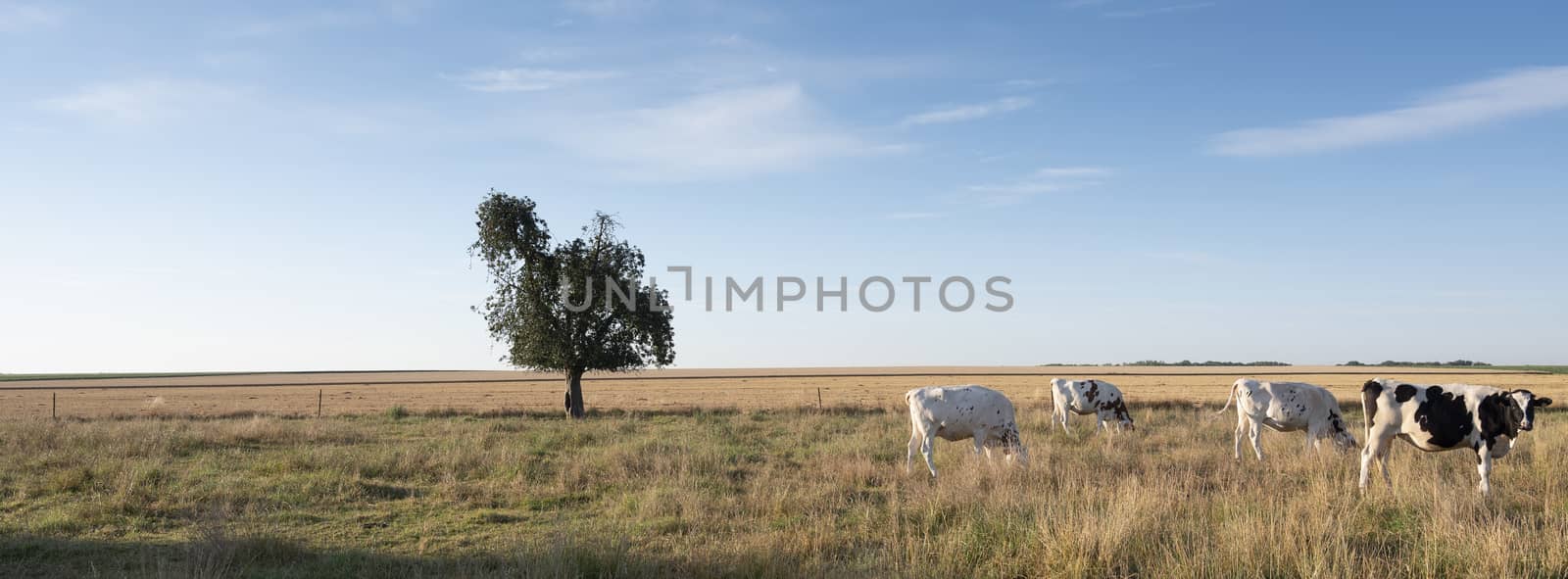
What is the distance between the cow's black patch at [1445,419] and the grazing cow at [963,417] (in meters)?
5.25

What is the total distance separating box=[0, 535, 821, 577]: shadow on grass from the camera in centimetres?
720

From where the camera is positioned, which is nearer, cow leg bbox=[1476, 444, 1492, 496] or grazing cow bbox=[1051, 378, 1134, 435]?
cow leg bbox=[1476, 444, 1492, 496]

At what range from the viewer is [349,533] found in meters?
9.86

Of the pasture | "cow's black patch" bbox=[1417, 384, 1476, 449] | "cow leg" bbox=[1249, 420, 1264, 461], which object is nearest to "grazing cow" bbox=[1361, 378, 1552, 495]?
"cow's black patch" bbox=[1417, 384, 1476, 449]

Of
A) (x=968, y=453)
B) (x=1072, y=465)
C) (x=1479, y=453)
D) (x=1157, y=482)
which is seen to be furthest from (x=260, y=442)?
(x=1479, y=453)

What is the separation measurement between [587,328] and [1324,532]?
2499cm

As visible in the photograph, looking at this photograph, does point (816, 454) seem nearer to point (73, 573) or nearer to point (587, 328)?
point (73, 573)

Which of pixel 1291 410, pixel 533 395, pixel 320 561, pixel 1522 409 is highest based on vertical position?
pixel 1522 409

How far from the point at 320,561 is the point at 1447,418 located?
1346cm

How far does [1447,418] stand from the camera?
11828mm

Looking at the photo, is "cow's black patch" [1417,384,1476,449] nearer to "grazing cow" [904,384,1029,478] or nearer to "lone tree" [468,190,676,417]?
"grazing cow" [904,384,1029,478]

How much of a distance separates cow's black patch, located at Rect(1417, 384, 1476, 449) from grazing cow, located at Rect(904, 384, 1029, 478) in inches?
207

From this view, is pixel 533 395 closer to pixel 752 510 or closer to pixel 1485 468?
pixel 752 510

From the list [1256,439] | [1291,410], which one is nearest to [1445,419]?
[1256,439]
